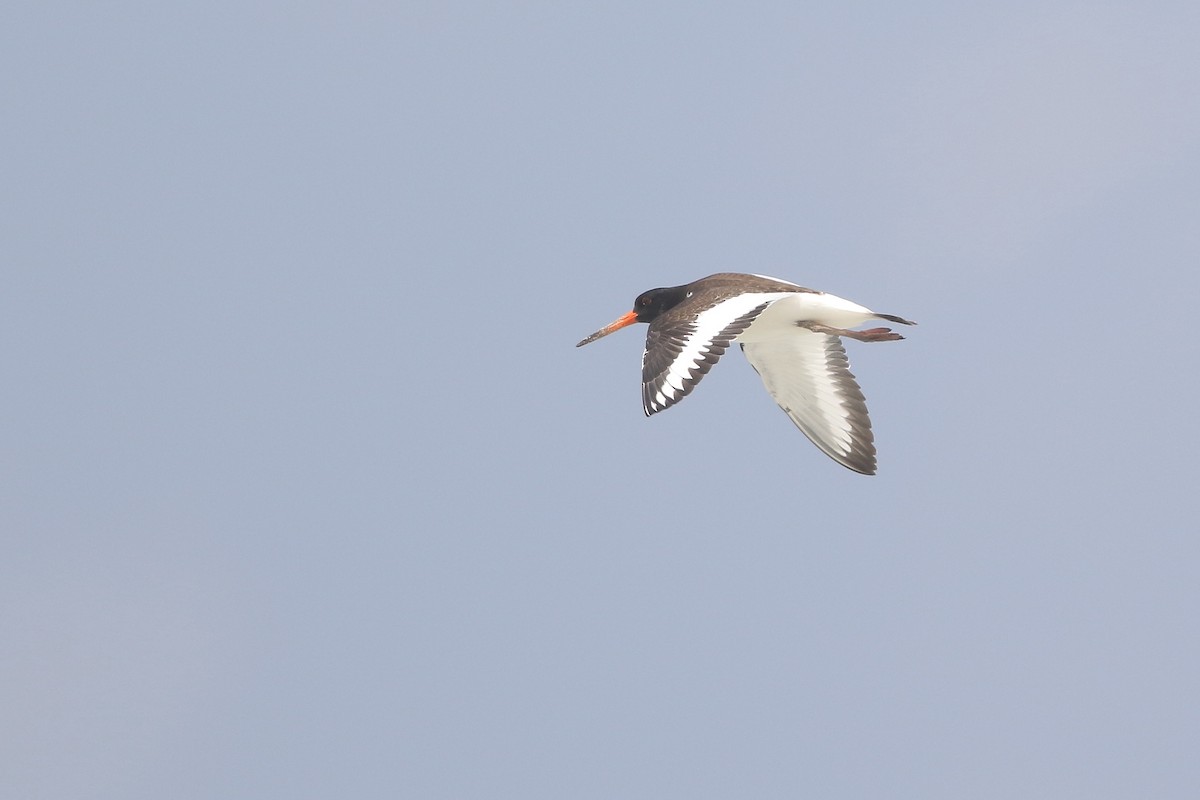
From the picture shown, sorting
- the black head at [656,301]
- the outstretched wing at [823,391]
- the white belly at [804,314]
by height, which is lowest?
the outstretched wing at [823,391]

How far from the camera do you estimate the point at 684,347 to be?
1620 cm

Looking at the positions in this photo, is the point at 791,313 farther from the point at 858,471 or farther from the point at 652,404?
the point at 652,404

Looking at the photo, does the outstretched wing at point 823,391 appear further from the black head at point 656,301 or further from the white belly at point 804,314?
the black head at point 656,301

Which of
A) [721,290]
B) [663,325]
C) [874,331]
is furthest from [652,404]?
[874,331]

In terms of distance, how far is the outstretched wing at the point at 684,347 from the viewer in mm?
15633

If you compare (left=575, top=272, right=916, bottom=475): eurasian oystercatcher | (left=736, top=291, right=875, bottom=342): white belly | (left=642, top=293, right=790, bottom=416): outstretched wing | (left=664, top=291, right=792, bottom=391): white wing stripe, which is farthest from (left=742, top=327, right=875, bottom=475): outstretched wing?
(left=642, top=293, right=790, bottom=416): outstretched wing

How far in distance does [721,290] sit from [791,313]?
4.43 ft

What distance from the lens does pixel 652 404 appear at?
15.5 metres

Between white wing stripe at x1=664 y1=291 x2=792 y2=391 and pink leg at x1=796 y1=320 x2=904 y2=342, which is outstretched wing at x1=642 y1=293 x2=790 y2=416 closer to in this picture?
white wing stripe at x1=664 y1=291 x2=792 y2=391

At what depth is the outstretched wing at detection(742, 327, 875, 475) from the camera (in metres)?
20.0

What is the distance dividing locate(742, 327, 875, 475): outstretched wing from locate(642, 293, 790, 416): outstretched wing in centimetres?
280

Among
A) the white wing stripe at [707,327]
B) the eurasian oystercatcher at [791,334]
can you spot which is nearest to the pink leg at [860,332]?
the eurasian oystercatcher at [791,334]

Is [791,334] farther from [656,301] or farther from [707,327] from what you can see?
[707,327]

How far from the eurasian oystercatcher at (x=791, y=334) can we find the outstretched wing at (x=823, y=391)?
1 centimetres
